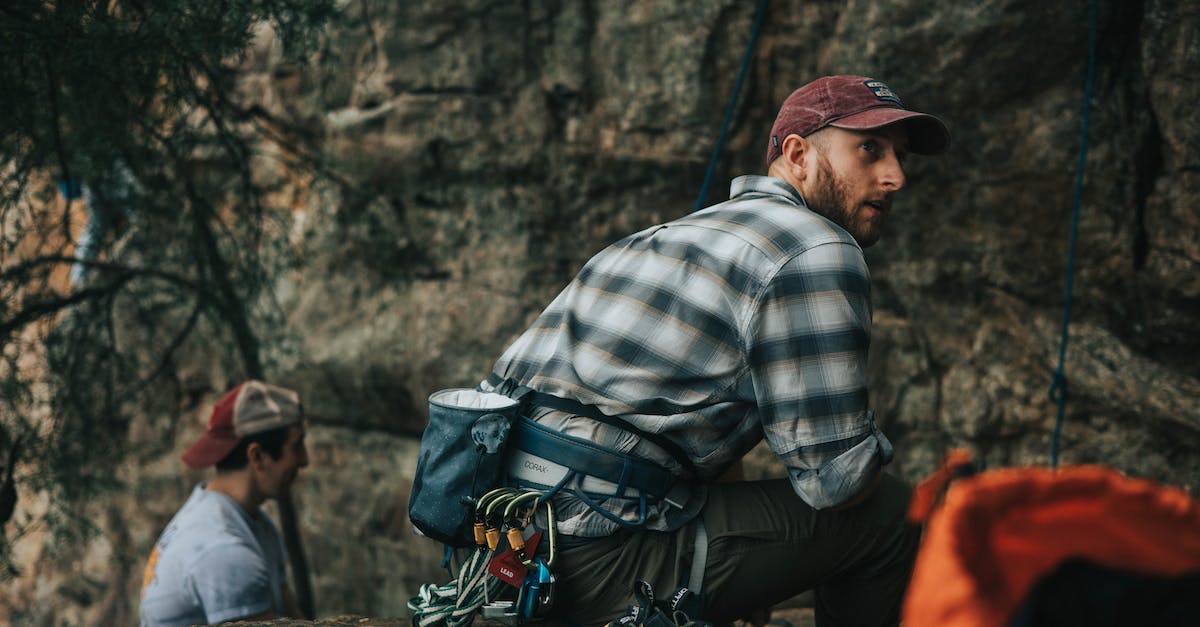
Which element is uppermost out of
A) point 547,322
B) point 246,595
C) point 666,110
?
point 666,110

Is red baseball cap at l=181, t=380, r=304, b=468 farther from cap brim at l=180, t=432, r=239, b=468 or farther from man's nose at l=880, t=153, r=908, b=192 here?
man's nose at l=880, t=153, r=908, b=192

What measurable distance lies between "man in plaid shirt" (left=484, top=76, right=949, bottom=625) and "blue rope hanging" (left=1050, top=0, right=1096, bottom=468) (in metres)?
2.09

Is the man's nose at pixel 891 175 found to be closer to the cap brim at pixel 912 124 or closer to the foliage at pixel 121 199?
the cap brim at pixel 912 124

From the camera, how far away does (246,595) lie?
3346 millimetres

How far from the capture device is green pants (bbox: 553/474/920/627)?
→ 238 centimetres

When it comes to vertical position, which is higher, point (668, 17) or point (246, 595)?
point (668, 17)

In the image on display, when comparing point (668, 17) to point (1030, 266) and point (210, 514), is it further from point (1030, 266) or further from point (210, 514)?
point (210, 514)

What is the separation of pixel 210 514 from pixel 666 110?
3.04m

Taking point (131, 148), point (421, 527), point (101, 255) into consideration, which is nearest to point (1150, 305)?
point (421, 527)

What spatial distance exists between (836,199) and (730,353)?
0.58m

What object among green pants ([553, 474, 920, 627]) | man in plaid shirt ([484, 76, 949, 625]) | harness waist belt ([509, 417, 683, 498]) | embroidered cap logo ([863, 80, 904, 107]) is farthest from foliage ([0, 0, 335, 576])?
green pants ([553, 474, 920, 627])

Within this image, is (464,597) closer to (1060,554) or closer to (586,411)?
(586,411)

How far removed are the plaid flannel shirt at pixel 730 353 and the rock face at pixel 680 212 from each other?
2.72 m

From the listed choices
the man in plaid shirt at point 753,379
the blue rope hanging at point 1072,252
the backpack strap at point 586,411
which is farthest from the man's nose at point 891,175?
the blue rope hanging at point 1072,252
